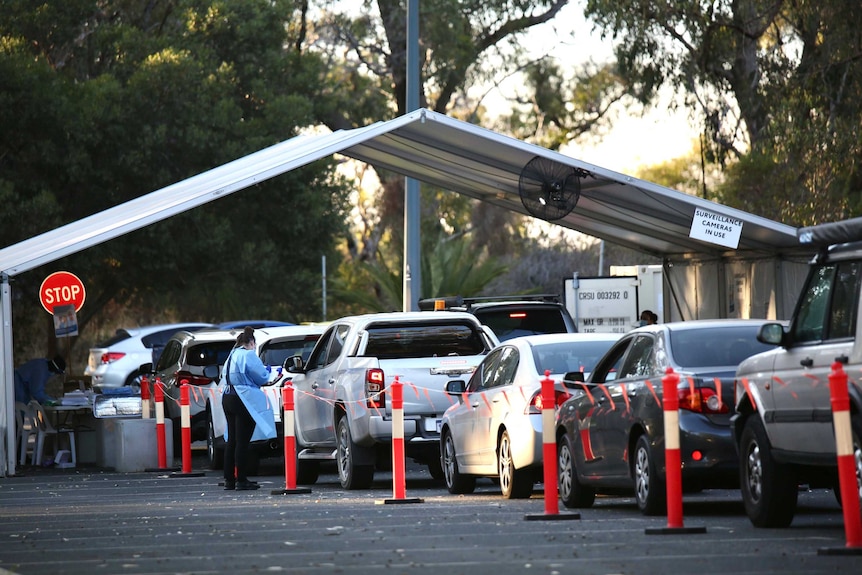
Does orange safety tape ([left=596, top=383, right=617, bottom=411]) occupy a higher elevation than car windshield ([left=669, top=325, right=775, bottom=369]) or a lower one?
lower

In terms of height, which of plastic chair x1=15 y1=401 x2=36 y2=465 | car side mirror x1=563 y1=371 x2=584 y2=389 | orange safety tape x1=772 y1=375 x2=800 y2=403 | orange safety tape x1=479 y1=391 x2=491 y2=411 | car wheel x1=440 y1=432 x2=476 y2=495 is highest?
car side mirror x1=563 y1=371 x2=584 y2=389

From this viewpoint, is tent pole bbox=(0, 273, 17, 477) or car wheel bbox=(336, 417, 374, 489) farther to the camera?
tent pole bbox=(0, 273, 17, 477)

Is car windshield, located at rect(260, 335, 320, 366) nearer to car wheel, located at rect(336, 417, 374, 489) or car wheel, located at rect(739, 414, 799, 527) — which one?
car wheel, located at rect(336, 417, 374, 489)

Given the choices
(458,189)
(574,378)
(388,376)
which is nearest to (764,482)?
(574,378)

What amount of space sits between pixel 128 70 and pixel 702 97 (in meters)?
13.7

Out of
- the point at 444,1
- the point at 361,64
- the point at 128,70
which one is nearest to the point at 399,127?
the point at 128,70

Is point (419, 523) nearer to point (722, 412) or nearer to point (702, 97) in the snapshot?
point (722, 412)

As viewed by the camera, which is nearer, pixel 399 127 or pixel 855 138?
pixel 399 127

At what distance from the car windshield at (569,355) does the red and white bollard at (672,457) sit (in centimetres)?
382

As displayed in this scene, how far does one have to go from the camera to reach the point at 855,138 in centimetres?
2352

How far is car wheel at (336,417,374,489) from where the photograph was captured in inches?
644

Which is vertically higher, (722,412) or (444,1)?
(444,1)

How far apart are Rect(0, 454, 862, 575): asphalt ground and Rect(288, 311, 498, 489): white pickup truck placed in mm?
586

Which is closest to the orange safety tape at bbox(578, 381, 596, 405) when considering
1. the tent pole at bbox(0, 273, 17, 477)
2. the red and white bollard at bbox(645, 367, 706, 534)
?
the red and white bollard at bbox(645, 367, 706, 534)
